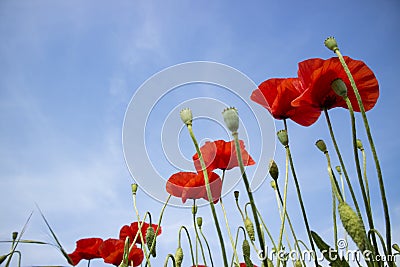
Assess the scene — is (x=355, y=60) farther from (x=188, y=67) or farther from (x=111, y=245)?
(x=111, y=245)

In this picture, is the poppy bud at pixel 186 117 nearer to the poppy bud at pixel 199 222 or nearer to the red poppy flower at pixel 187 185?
the red poppy flower at pixel 187 185

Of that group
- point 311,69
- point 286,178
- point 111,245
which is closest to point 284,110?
point 311,69

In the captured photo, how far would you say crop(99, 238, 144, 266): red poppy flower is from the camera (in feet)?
5.26

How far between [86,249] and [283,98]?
133 cm

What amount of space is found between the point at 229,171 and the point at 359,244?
58 centimetres

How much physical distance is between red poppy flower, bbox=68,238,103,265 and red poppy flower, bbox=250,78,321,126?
1.22m

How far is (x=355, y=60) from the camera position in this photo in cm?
92

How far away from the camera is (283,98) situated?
1.03 metres

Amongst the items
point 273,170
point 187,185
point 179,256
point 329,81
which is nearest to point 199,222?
point 187,185

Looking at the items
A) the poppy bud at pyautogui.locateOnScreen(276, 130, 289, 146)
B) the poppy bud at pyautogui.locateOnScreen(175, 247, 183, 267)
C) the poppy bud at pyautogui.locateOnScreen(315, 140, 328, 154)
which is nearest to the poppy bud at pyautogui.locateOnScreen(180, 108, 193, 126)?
the poppy bud at pyautogui.locateOnScreen(276, 130, 289, 146)

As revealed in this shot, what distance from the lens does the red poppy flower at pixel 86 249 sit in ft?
6.09

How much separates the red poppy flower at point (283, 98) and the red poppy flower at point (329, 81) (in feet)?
0.16

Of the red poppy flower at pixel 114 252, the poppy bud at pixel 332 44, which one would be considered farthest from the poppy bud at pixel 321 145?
the red poppy flower at pixel 114 252

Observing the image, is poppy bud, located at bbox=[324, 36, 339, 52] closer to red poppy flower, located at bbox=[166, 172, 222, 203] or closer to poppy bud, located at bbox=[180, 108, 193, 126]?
poppy bud, located at bbox=[180, 108, 193, 126]
